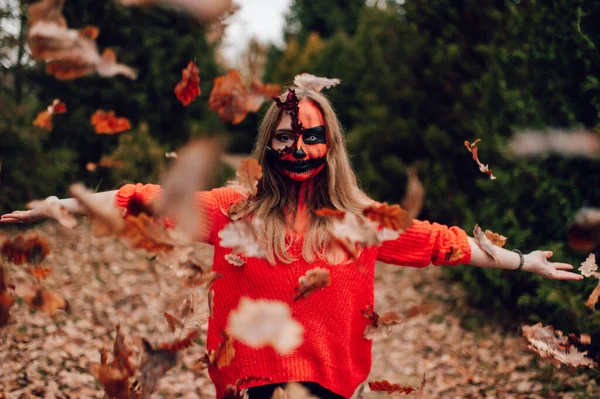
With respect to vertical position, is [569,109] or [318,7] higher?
[318,7]

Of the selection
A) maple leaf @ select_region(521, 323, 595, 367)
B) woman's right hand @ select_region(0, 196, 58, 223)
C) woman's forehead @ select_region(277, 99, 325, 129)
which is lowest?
maple leaf @ select_region(521, 323, 595, 367)

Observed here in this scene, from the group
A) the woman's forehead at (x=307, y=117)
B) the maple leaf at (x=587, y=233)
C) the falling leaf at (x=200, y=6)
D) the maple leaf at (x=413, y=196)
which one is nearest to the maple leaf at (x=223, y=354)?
the maple leaf at (x=413, y=196)

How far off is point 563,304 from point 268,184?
107 inches

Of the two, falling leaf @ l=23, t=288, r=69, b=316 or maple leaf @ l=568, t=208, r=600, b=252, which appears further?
maple leaf @ l=568, t=208, r=600, b=252

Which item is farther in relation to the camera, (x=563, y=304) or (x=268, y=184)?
(x=563, y=304)

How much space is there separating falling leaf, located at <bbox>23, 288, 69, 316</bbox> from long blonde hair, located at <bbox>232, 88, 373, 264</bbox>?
0.69 meters

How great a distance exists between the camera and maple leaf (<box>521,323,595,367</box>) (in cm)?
186

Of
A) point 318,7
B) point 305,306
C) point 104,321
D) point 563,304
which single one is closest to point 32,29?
point 305,306

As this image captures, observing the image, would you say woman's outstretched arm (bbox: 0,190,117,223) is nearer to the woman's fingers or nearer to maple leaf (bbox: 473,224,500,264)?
maple leaf (bbox: 473,224,500,264)

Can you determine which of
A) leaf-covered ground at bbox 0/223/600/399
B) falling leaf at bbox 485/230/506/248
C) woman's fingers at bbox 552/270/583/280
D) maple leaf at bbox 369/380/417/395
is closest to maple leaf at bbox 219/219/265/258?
maple leaf at bbox 369/380/417/395

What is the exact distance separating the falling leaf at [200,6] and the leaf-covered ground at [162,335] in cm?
175

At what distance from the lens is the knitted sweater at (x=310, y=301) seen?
1.75 meters

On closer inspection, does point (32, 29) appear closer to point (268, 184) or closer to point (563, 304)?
point (268, 184)

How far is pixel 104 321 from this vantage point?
4125mm
